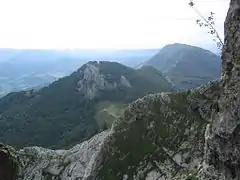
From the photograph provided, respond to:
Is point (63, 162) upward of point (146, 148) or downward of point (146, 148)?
downward

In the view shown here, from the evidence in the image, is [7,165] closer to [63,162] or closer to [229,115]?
[229,115]

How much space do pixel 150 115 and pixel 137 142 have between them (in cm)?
717

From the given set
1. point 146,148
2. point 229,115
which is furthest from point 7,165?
point 146,148

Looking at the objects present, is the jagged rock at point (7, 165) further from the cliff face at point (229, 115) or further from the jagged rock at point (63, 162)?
the jagged rock at point (63, 162)

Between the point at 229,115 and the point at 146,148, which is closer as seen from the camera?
the point at 229,115

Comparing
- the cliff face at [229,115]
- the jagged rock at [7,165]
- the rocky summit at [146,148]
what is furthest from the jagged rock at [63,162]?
the jagged rock at [7,165]

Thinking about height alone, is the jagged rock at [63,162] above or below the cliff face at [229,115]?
below

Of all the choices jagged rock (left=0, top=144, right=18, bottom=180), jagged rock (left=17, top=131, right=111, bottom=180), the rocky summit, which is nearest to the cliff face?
jagged rock (left=0, top=144, right=18, bottom=180)

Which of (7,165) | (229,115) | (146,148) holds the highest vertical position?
(229,115)

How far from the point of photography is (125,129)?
10094 cm

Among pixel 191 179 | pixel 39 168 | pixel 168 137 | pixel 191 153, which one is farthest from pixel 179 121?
pixel 191 179

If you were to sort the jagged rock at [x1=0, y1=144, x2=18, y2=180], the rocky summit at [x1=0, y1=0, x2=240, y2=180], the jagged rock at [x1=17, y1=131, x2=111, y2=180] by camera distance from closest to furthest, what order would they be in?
1. the jagged rock at [x1=0, y1=144, x2=18, y2=180]
2. the rocky summit at [x1=0, y1=0, x2=240, y2=180]
3. the jagged rock at [x1=17, y1=131, x2=111, y2=180]

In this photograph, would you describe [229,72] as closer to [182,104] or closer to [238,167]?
[238,167]

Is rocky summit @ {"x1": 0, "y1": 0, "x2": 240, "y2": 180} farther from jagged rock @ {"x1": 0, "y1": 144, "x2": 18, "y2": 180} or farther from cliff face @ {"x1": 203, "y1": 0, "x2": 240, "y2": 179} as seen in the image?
jagged rock @ {"x1": 0, "y1": 144, "x2": 18, "y2": 180}
